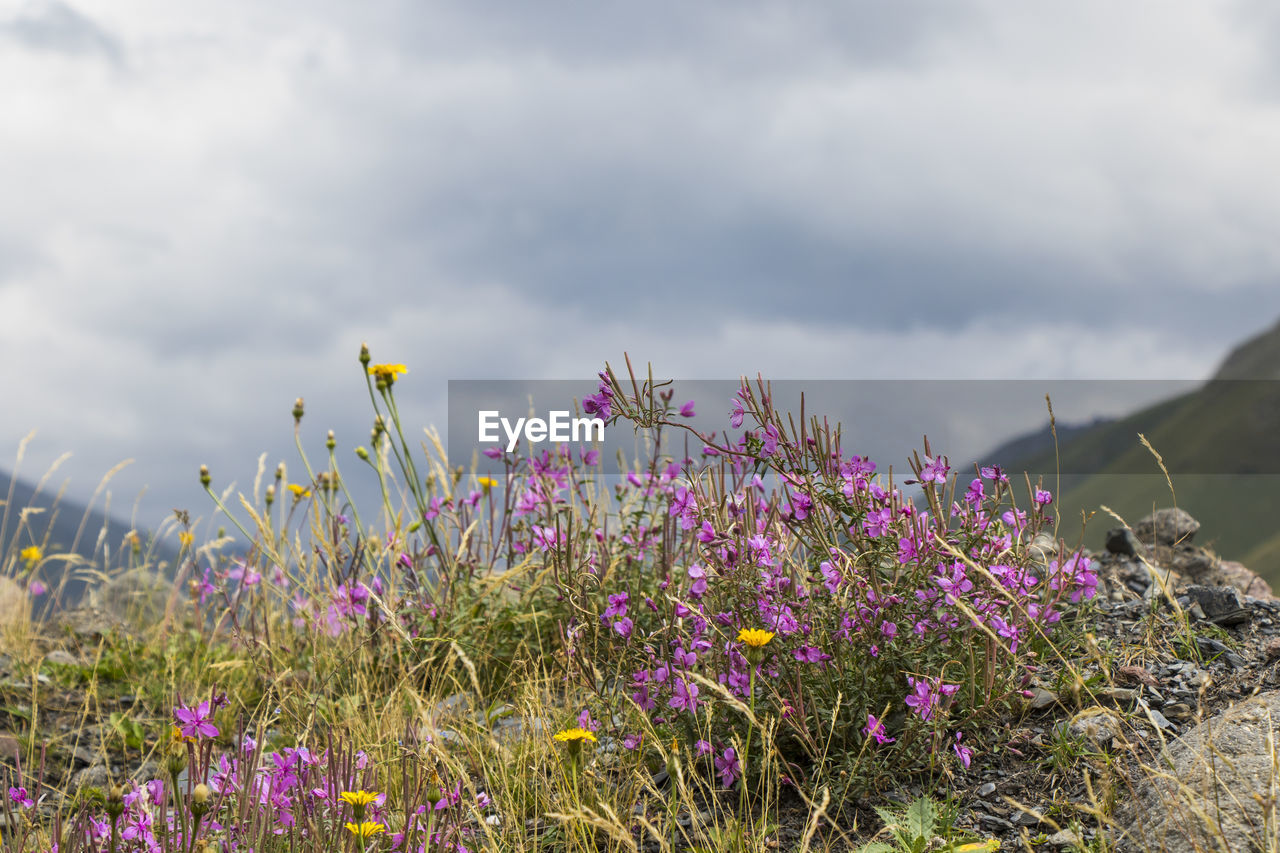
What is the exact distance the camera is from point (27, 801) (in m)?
2.51

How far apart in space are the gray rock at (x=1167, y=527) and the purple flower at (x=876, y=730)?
Answer: 3054mm

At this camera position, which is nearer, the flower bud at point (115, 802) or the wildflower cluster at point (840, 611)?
the flower bud at point (115, 802)

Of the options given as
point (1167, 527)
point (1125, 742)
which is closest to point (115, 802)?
point (1125, 742)

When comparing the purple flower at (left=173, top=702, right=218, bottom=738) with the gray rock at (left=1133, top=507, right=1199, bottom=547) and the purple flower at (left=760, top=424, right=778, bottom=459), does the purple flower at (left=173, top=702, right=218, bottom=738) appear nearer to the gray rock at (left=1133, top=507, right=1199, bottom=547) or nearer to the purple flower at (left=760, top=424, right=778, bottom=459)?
the purple flower at (left=760, top=424, right=778, bottom=459)

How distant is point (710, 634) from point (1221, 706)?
5.34 ft

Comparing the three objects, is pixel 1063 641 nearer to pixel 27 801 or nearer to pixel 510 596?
pixel 510 596

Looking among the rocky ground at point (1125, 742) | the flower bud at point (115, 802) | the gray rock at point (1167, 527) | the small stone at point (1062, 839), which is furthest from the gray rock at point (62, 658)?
the gray rock at point (1167, 527)

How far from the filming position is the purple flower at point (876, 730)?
8.09ft

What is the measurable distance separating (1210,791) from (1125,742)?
0.70 feet

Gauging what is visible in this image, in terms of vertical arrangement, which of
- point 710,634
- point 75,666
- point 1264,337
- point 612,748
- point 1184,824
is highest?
point 1264,337

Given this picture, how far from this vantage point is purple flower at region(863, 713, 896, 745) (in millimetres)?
2467

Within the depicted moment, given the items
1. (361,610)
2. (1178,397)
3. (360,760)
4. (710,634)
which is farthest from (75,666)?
(1178,397)

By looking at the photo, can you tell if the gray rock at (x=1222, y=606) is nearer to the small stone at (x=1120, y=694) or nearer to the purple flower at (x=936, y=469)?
the small stone at (x=1120, y=694)

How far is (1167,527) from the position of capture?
17.0 ft
